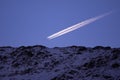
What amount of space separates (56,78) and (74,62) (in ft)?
27.0

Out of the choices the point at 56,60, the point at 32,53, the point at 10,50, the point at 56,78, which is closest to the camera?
the point at 56,78

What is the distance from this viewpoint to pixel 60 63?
50.9 metres

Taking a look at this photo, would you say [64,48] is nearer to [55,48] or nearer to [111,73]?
[55,48]

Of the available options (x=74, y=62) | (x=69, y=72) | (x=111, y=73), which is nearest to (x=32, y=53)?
(x=74, y=62)

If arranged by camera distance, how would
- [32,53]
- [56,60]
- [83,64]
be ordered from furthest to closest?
[32,53], [56,60], [83,64]

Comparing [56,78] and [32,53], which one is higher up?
[32,53]

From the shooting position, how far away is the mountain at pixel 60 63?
42.3 metres

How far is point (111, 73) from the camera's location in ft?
130

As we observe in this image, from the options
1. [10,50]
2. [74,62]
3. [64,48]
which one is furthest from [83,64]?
[10,50]

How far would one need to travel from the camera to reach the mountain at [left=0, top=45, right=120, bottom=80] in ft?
139

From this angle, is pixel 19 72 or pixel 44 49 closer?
pixel 19 72

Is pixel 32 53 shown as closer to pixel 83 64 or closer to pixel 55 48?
pixel 55 48

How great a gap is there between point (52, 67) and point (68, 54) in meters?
6.92

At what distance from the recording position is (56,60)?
52312 millimetres
